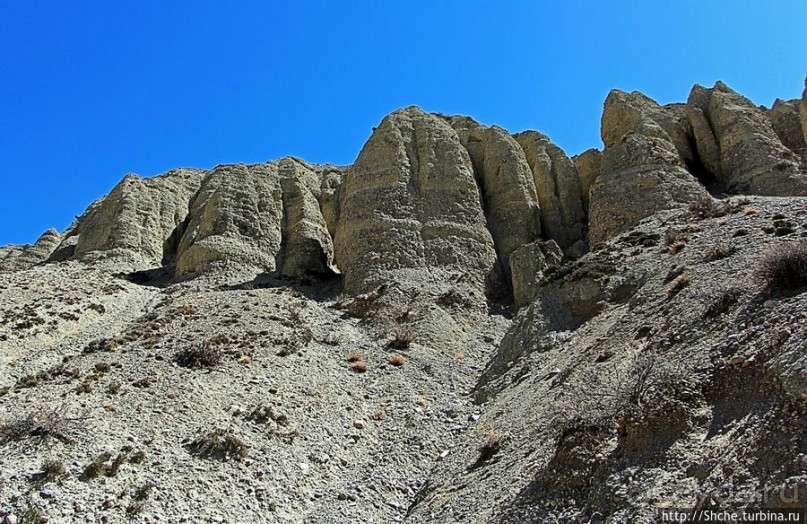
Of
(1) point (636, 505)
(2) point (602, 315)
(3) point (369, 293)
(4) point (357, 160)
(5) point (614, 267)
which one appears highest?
(4) point (357, 160)

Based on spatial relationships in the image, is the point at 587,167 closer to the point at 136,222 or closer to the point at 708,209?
the point at 708,209

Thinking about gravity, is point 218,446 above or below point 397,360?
below

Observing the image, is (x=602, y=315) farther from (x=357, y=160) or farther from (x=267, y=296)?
(x=357, y=160)

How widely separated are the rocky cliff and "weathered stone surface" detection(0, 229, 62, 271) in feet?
26.5

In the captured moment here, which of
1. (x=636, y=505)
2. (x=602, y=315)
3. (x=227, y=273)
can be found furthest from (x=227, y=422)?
(x=227, y=273)

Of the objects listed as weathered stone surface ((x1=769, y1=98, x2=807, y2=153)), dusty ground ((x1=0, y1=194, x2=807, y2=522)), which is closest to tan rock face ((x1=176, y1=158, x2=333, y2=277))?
dusty ground ((x1=0, y1=194, x2=807, y2=522))

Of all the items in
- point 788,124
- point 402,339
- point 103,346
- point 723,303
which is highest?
point 788,124

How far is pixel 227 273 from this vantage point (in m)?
38.6

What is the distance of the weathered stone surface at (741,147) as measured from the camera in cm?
3512

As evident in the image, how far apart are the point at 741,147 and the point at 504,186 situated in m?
13.7

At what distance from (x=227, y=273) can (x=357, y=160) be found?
10.6 m

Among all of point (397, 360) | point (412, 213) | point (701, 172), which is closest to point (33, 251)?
point (412, 213)

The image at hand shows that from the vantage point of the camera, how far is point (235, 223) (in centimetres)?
4309

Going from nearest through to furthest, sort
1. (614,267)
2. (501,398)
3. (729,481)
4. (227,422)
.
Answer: (729,481) → (227,422) → (501,398) → (614,267)
